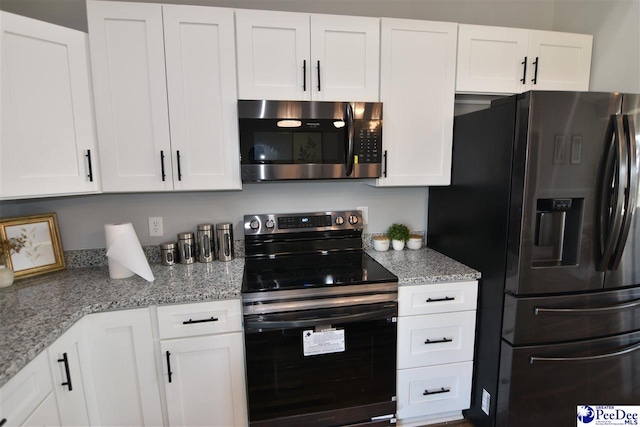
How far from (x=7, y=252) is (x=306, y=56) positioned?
181 centimetres

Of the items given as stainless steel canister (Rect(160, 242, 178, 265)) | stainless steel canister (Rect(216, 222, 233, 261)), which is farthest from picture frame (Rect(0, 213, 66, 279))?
stainless steel canister (Rect(216, 222, 233, 261))

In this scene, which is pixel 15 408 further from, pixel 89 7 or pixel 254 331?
pixel 89 7

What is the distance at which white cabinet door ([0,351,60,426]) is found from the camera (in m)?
0.88

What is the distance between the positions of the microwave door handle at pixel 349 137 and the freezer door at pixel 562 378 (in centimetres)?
121

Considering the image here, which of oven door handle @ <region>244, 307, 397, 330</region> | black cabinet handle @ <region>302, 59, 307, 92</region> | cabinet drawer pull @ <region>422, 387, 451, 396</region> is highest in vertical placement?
black cabinet handle @ <region>302, 59, 307, 92</region>

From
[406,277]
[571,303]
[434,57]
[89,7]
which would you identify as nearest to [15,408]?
[406,277]

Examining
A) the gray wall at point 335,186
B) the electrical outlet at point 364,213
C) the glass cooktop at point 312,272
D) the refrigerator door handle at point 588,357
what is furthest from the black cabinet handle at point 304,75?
the refrigerator door handle at point 588,357

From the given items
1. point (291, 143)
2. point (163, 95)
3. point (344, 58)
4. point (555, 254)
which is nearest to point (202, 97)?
point (163, 95)

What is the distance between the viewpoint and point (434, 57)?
69.6 inches

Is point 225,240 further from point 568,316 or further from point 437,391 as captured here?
point 568,316

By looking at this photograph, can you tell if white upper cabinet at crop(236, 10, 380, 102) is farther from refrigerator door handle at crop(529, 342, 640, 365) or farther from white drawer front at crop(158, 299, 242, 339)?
refrigerator door handle at crop(529, 342, 640, 365)

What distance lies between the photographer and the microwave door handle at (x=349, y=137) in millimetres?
1683

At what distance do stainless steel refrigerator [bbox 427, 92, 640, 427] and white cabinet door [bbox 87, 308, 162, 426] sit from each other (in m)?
1.69

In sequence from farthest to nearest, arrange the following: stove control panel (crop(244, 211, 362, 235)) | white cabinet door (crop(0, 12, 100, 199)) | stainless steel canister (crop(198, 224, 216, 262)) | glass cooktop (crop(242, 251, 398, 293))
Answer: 1. stove control panel (crop(244, 211, 362, 235))
2. stainless steel canister (crop(198, 224, 216, 262))
3. glass cooktop (crop(242, 251, 398, 293))
4. white cabinet door (crop(0, 12, 100, 199))
